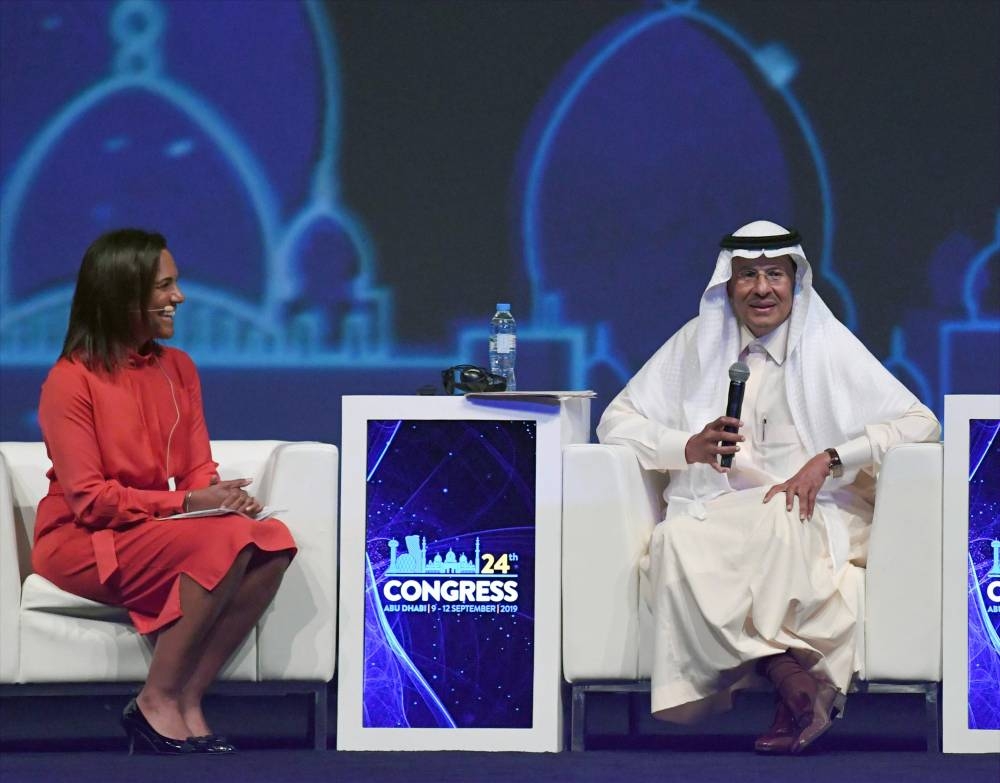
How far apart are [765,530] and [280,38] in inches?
104

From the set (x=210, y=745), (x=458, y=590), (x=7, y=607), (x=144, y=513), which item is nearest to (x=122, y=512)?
(x=144, y=513)

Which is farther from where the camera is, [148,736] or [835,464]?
[835,464]

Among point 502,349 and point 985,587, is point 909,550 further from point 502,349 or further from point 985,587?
point 502,349

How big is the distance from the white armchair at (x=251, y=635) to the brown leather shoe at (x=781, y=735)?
3.73ft

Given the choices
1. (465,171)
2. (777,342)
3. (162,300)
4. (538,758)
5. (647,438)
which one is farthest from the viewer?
(465,171)

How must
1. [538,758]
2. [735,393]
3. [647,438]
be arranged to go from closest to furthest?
[538,758] < [735,393] < [647,438]

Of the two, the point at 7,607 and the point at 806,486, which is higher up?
the point at 806,486

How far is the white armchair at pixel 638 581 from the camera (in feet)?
15.3

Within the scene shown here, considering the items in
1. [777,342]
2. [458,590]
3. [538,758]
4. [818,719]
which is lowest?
Result: [538,758]

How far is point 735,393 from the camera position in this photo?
15.4 ft

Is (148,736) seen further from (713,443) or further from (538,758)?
(713,443)

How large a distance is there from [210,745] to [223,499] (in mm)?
616

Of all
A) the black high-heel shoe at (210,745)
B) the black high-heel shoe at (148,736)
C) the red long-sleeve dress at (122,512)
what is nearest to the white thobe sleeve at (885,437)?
the red long-sleeve dress at (122,512)

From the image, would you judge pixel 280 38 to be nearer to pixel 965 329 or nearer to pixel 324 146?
pixel 324 146
